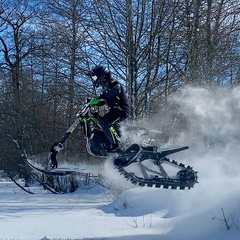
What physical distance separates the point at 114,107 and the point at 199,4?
40.6ft

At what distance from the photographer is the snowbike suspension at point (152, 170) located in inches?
282

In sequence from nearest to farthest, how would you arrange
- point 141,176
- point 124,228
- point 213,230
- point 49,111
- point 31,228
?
point 213,230
point 141,176
point 124,228
point 31,228
point 49,111

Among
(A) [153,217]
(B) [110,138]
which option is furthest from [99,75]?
(A) [153,217]

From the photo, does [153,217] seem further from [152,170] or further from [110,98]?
[110,98]

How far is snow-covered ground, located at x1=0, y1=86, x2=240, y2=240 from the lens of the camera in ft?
23.2

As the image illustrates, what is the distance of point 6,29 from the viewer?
29.8 m

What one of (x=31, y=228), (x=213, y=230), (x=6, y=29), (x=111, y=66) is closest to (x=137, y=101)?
(x=111, y=66)

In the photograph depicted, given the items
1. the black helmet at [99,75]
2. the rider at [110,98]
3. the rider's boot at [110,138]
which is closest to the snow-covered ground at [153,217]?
the rider's boot at [110,138]

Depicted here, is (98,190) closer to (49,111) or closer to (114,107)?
(49,111)

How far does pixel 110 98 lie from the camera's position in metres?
7.02

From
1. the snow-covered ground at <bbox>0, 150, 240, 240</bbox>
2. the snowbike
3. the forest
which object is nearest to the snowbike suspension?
the snowbike

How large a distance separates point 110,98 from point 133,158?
993 millimetres

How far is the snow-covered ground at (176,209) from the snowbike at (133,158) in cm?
74

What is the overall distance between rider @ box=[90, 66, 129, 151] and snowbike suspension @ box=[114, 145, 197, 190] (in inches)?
11.2
